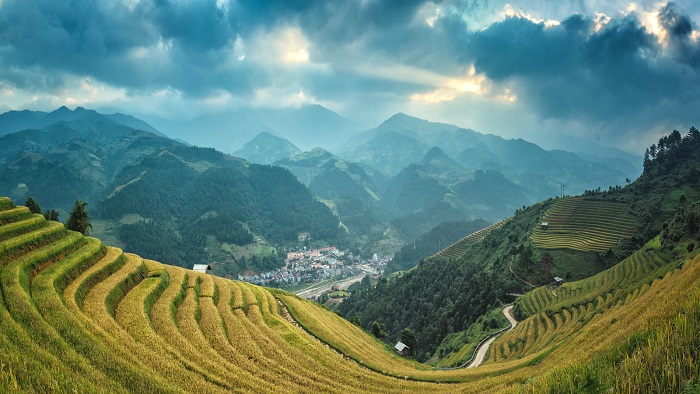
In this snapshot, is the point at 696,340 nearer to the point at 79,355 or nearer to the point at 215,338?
the point at 79,355

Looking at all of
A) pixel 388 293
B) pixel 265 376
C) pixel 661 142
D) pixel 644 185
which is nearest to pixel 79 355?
pixel 265 376

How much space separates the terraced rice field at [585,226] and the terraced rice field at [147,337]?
266 feet

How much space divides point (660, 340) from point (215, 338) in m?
22.7

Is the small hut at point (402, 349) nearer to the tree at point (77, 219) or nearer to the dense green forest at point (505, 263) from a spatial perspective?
the dense green forest at point (505, 263)

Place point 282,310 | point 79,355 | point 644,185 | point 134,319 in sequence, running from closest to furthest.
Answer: point 79,355
point 134,319
point 282,310
point 644,185

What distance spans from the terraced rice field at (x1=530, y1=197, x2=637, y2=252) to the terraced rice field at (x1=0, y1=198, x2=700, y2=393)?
80932 millimetres

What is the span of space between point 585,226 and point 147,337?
123 meters

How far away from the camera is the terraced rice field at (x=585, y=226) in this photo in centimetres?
9525

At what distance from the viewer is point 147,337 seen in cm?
1970

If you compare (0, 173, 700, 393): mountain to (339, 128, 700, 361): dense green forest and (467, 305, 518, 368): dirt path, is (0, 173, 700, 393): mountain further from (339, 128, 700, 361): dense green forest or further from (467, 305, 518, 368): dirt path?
(339, 128, 700, 361): dense green forest

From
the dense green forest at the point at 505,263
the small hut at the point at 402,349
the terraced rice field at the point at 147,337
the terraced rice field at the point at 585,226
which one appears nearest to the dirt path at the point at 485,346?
the dense green forest at the point at 505,263

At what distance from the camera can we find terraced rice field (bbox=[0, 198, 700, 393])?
46.4 ft

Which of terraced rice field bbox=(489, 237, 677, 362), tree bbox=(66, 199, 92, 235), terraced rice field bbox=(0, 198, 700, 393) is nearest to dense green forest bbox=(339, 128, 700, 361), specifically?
terraced rice field bbox=(489, 237, 677, 362)

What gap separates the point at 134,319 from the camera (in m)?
21.8
